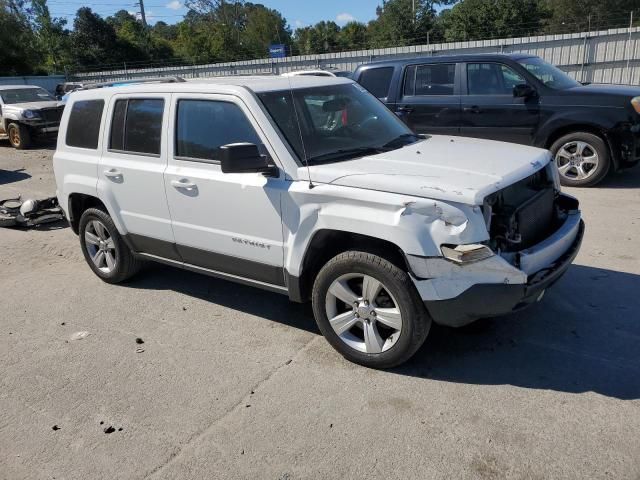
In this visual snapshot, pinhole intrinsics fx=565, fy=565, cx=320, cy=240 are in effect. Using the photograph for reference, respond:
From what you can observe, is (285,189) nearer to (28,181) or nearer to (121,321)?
(121,321)

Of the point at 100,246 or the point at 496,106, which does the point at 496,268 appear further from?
the point at 496,106

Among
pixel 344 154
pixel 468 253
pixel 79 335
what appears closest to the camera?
pixel 468 253

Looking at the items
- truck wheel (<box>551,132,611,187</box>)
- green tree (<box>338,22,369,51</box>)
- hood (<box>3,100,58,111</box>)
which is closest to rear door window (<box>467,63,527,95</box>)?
truck wheel (<box>551,132,611,187</box>)

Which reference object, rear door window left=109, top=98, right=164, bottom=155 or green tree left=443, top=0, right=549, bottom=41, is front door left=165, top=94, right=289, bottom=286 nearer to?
rear door window left=109, top=98, right=164, bottom=155

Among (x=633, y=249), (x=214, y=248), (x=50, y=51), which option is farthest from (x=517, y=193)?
(x=50, y=51)

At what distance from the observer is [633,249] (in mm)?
5484

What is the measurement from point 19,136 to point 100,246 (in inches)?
500

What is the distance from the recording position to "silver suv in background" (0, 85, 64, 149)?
15.9m

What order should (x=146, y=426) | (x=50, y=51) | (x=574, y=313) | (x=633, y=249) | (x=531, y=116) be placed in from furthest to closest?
(x=50, y=51), (x=531, y=116), (x=633, y=249), (x=574, y=313), (x=146, y=426)

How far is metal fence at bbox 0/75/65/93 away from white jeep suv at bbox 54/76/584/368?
29832 millimetres

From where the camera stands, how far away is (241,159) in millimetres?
3598

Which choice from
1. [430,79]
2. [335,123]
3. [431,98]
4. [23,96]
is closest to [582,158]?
[431,98]

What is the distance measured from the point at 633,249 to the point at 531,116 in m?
3.21

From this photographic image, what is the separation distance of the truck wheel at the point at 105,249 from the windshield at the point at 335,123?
6.94 feet
